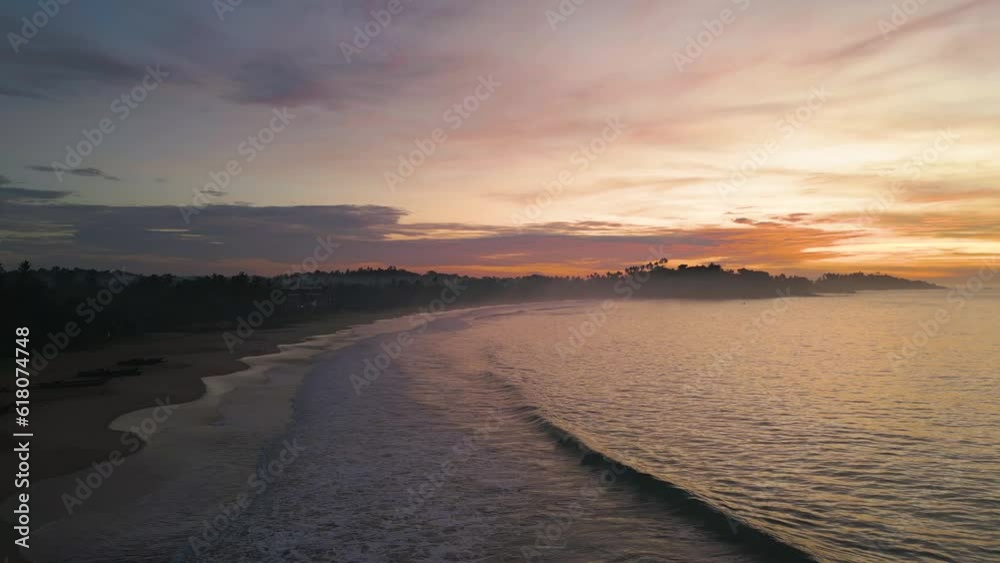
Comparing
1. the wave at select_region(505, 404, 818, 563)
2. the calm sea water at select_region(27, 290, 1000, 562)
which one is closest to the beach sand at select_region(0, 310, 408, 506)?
the calm sea water at select_region(27, 290, 1000, 562)

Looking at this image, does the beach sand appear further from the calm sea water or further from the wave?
the wave

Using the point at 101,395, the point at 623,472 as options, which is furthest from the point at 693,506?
the point at 101,395

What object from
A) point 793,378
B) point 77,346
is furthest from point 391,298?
point 793,378

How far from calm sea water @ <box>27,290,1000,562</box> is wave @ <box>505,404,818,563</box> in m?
0.06

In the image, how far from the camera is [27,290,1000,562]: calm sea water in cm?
1258

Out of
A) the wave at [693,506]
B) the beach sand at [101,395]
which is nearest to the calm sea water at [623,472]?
the wave at [693,506]

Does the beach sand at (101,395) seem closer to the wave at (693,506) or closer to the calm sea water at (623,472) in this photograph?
the calm sea water at (623,472)

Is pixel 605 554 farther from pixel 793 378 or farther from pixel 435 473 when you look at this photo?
pixel 793 378

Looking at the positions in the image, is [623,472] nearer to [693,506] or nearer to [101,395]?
[693,506]

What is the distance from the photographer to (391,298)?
16038 centimetres

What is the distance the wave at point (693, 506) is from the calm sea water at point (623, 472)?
6 centimetres

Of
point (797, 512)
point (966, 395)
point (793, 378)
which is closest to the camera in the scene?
point (797, 512)

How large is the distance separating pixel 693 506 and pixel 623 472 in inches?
114

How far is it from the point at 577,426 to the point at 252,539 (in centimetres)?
1344
